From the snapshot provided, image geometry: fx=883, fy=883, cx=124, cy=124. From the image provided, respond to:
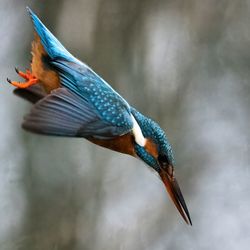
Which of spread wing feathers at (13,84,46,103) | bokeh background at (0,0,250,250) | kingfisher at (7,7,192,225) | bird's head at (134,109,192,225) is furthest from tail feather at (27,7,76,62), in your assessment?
bokeh background at (0,0,250,250)

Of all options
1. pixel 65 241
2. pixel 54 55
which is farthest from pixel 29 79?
pixel 65 241

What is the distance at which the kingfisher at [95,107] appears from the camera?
400cm

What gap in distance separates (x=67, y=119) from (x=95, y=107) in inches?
13.4

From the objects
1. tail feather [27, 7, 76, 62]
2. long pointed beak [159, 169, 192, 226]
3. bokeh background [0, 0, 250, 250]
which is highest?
tail feather [27, 7, 76, 62]

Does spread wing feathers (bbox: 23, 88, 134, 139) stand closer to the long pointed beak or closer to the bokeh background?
the long pointed beak

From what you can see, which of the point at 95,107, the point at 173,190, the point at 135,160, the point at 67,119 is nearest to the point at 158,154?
the point at 173,190

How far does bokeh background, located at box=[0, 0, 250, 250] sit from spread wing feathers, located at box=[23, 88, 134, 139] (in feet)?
8.03

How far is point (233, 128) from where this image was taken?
689cm

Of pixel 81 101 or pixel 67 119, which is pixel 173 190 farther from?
pixel 67 119

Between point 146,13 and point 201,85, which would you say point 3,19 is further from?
point 201,85

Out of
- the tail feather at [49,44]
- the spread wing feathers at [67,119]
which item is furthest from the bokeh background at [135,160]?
the spread wing feathers at [67,119]

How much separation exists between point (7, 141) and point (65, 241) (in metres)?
0.88

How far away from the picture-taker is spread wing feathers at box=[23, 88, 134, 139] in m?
3.47

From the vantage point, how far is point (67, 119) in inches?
147
